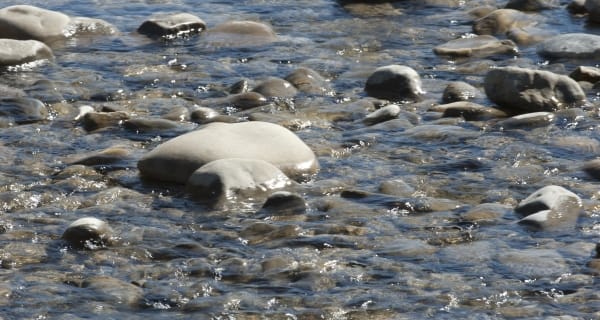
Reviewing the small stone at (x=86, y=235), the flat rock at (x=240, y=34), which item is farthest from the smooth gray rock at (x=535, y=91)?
the small stone at (x=86, y=235)

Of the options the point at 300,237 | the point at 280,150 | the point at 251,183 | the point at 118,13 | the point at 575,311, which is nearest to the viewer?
the point at 575,311

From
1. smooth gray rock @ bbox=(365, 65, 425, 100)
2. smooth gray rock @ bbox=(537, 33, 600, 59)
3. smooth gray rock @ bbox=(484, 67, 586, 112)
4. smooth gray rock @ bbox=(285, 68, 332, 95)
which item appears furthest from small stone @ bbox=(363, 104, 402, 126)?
smooth gray rock @ bbox=(537, 33, 600, 59)

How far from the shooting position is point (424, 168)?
7.61 meters

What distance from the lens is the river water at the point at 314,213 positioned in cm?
562

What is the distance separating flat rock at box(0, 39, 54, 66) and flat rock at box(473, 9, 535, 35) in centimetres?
400

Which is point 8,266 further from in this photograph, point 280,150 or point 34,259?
point 280,150

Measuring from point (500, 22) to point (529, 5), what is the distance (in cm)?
83

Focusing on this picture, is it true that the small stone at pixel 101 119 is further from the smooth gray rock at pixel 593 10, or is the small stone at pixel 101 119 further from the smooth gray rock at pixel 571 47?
the smooth gray rock at pixel 593 10

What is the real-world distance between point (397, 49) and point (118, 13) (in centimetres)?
305

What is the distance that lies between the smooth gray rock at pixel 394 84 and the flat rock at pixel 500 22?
6.78ft

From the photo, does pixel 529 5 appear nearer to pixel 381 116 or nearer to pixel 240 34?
pixel 240 34

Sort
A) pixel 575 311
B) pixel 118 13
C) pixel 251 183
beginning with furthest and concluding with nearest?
pixel 118 13 → pixel 251 183 → pixel 575 311

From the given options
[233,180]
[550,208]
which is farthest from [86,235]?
[550,208]

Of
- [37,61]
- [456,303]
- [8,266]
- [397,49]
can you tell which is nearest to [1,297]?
[8,266]
